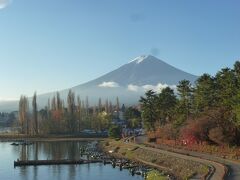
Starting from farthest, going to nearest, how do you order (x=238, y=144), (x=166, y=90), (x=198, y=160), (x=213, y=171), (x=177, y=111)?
(x=166, y=90), (x=177, y=111), (x=238, y=144), (x=198, y=160), (x=213, y=171)

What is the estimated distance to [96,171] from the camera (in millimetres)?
50094

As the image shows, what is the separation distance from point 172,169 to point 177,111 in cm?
1999

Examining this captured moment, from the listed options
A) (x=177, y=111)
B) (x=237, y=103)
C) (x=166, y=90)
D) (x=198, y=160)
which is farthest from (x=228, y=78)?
(x=166, y=90)

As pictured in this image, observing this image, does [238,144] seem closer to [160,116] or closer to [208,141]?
[208,141]

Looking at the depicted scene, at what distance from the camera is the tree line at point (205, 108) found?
155ft

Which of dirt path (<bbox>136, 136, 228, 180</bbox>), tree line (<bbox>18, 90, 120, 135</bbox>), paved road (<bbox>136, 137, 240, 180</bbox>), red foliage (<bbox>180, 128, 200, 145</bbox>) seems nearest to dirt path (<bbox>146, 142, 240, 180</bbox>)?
paved road (<bbox>136, 137, 240, 180</bbox>)

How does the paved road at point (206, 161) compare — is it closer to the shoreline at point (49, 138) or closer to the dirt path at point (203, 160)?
the dirt path at point (203, 160)

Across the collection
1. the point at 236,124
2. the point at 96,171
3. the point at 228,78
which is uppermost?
the point at 228,78

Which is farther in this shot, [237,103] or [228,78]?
[228,78]

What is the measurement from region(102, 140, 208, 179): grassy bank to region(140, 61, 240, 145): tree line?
4630 millimetres

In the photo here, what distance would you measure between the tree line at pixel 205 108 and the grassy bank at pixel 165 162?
4630 millimetres

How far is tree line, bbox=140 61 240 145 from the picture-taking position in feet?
155

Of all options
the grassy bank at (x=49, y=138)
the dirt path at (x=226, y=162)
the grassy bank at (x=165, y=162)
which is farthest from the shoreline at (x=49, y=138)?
the dirt path at (x=226, y=162)

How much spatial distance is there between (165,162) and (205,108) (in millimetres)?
10670
